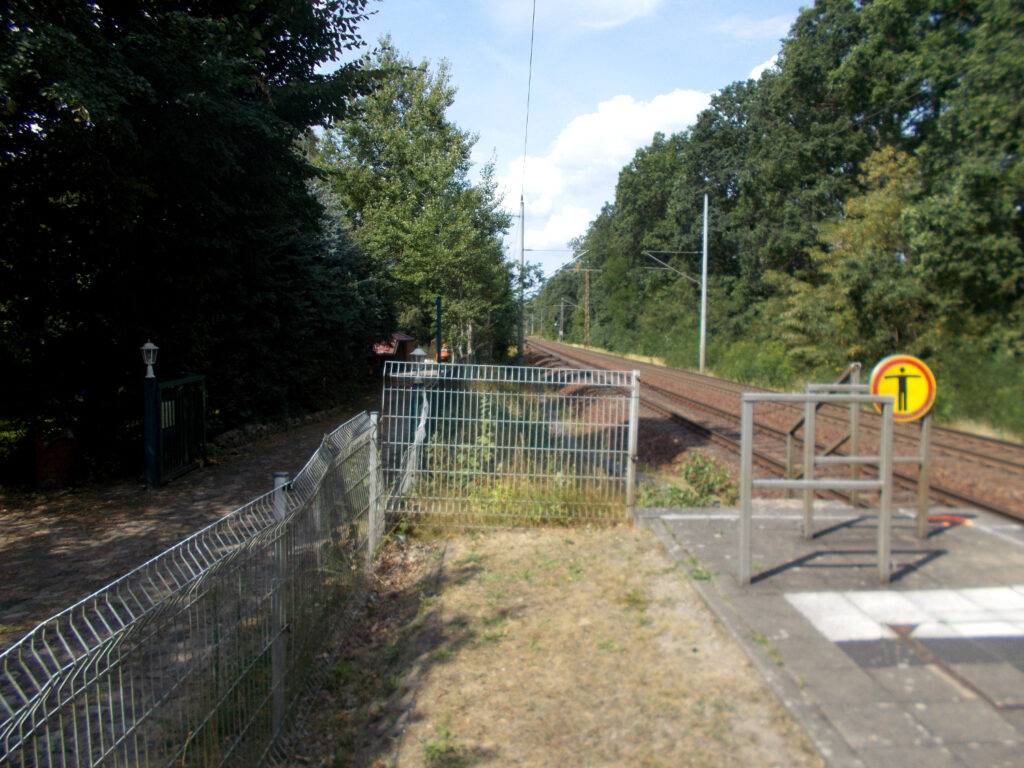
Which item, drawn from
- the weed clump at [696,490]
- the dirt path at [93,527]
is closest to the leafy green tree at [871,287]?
the weed clump at [696,490]

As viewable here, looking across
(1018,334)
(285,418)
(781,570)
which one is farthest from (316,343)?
(1018,334)

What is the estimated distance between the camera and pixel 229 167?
11188 millimetres

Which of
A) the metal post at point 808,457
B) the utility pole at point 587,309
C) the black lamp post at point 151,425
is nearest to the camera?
the metal post at point 808,457

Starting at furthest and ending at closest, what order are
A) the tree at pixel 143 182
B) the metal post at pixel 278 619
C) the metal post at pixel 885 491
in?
the tree at pixel 143 182, the metal post at pixel 885 491, the metal post at pixel 278 619

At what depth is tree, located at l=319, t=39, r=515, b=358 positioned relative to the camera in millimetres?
26719

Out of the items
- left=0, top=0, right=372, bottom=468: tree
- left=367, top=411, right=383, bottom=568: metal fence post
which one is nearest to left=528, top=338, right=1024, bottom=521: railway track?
left=367, top=411, right=383, bottom=568: metal fence post

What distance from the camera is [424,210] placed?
2758 cm

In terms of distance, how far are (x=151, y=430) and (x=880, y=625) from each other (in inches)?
369

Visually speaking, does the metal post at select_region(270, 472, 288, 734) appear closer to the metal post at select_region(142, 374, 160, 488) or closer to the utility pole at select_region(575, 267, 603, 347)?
the metal post at select_region(142, 374, 160, 488)

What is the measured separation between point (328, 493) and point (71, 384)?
310 inches

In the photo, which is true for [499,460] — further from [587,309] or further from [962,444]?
[587,309]

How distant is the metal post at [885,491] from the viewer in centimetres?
511

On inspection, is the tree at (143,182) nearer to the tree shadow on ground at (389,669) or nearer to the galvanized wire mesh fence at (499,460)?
the galvanized wire mesh fence at (499,460)

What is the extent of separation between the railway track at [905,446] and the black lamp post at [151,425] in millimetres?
8496
